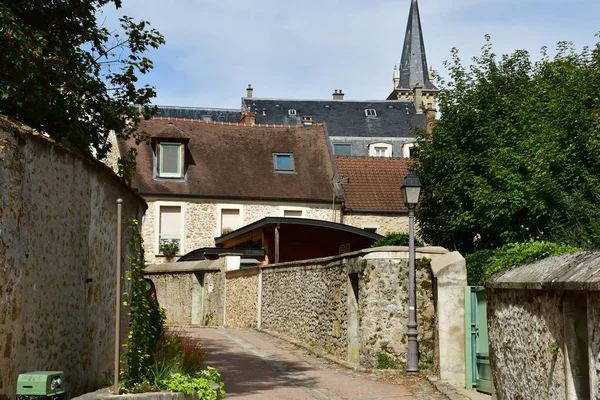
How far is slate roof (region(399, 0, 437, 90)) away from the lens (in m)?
82.8

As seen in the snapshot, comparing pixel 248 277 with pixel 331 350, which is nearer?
pixel 331 350

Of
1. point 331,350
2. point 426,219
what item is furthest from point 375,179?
point 331,350

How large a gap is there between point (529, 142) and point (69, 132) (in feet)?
46.7

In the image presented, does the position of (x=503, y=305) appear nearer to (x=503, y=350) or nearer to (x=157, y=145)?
(x=503, y=350)

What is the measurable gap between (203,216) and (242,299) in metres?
10.7

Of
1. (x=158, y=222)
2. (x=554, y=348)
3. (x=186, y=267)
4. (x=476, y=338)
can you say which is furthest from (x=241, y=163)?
(x=554, y=348)

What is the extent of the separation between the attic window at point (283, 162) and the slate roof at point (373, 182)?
2180mm

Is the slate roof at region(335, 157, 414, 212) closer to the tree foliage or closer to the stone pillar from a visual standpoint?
the tree foliage

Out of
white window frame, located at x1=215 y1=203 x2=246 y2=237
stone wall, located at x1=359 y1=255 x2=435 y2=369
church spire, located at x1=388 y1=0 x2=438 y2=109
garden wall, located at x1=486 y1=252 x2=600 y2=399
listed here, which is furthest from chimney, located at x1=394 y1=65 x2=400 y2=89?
garden wall, located at x1=486 y1=252 x2=600 y2=399

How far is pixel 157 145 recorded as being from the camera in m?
36.4

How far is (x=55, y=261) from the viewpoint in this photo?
7.98 meters

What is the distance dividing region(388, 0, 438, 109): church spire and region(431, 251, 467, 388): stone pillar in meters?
69.3

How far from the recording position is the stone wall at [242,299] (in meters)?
24.3

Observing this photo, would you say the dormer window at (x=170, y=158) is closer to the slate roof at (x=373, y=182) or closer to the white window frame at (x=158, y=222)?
the white window frame at (x=158, y=222)
